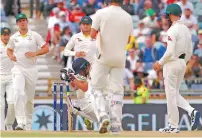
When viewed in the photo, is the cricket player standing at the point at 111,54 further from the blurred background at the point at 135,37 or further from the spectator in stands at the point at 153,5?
the spectator in stands at the point at 153,5

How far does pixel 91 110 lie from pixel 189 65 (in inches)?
348

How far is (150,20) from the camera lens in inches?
1203

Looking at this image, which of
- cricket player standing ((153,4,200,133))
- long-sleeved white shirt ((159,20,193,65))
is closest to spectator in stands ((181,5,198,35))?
cricket player standing ((153,4,200,133))

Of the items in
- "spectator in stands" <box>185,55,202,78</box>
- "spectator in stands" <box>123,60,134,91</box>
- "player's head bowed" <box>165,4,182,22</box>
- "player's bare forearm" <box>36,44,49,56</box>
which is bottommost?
"spectator in stands" <box>123,60,134,91</box>

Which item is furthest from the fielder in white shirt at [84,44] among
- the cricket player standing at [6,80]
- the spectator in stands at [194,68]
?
the spectator in stands at [194,68]

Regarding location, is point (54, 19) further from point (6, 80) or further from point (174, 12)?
point (174, 12)

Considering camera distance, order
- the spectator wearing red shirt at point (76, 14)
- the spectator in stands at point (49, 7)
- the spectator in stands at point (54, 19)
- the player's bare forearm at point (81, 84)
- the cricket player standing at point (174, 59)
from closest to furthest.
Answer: the player's bare forearm at point (81, 84)
the cricket player standing at point (174, 59)
the spectator in stands at point (54, 19)
the spectator wearing red shirt at point (76, 14)
the spectator in stands at point (49, 7)

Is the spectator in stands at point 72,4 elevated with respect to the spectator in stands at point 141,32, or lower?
elevated

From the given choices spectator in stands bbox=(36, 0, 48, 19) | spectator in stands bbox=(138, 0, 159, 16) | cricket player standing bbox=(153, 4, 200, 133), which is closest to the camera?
cricket player standing bbox=(153, 4, 200, 133)

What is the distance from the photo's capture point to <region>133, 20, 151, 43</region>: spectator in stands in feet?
97.9

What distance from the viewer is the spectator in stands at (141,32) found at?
29852mm

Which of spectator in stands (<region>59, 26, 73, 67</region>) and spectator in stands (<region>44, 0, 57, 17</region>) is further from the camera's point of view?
spectator in stands (<region>44, 0, 57, 17</region>)

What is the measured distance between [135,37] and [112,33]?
11637 mm

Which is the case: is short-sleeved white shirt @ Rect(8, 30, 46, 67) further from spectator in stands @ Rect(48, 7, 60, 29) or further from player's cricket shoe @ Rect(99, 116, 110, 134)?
spectator in stands @ Rect(48, 7, 60, 29)
